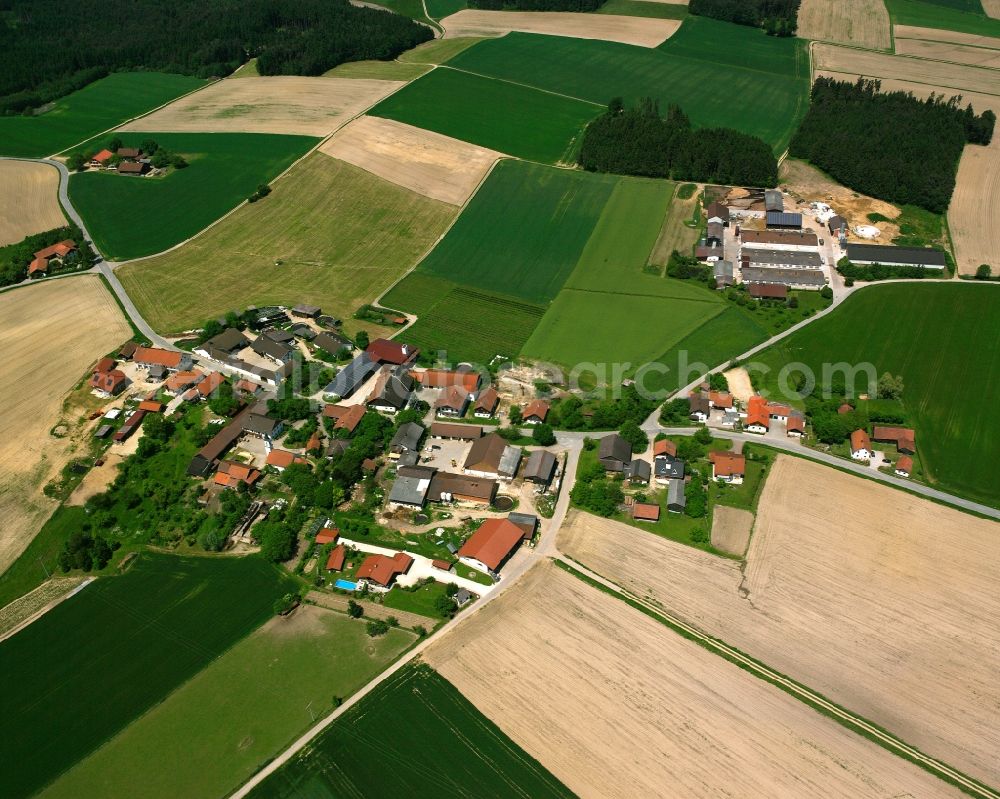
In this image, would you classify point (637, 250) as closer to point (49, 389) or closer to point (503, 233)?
point (503, 233)

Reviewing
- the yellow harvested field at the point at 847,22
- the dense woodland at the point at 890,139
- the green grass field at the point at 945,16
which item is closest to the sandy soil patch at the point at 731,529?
the dense woodland at the point at 890,139

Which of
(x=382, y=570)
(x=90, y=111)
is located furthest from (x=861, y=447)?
(x=90, y=111)

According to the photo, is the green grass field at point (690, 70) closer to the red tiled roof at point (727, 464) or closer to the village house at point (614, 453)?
the red tiled roof at point (727, 464)

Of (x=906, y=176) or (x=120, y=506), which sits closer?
(x=120, y=506)

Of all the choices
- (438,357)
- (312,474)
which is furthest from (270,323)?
(312,474)

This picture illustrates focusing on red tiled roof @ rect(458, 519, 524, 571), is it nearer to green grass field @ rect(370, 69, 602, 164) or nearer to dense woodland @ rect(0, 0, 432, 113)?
green grass field @ rect(370, 69, 602, 164)
